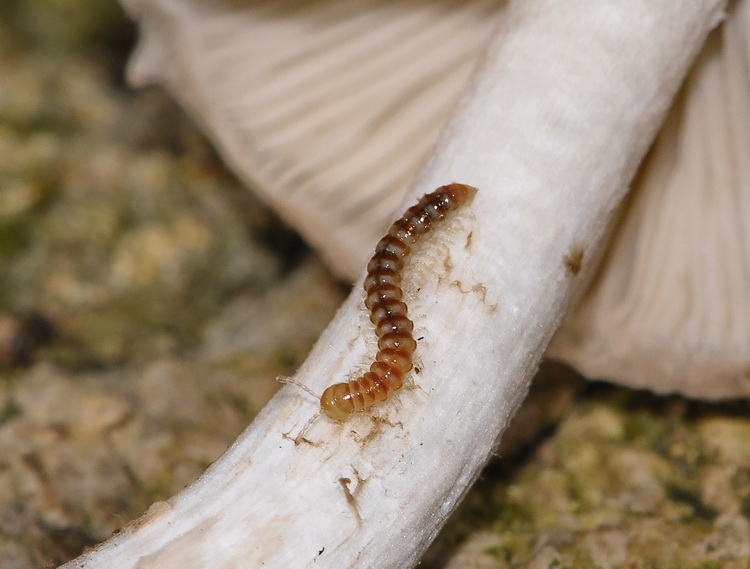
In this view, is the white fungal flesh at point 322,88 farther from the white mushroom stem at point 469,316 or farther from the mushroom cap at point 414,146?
the white mushroom stem at point 469,316

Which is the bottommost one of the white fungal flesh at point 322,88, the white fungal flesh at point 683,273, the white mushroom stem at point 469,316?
the white fungal flesh at point 683,273

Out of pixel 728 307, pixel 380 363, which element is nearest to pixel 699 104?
pixel 728 307

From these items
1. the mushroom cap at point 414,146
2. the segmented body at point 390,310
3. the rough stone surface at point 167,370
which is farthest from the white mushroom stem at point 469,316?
the rough stone surface at point 167,370

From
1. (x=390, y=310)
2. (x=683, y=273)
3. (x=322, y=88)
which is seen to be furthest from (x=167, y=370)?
(x=683, y=273)

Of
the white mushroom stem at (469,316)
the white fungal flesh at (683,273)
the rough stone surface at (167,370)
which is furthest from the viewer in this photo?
the white fungal flesh at (683,273)

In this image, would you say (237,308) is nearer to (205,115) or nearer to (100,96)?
(205,115)

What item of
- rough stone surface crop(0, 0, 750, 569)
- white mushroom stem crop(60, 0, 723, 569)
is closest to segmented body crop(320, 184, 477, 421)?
white mushroom stem crop(60, 0, 723, 569)
